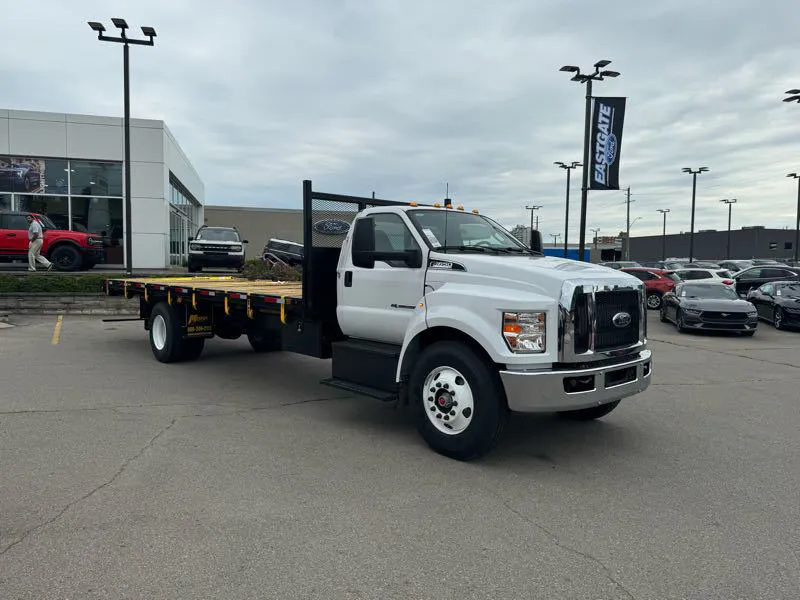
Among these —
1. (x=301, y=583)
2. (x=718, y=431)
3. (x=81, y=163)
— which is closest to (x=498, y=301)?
(x=301, y=583)

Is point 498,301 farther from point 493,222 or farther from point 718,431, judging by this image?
point 718,431

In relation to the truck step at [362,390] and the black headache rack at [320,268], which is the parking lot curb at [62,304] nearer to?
the black headache rack at [320,268]

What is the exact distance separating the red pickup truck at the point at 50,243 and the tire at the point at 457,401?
16.8 m

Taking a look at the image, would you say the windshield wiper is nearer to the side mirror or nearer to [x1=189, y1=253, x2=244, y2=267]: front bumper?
the side mirror

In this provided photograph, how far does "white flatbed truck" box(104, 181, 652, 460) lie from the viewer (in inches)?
187

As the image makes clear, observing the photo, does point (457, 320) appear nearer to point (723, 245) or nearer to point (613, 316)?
point (613, 316)

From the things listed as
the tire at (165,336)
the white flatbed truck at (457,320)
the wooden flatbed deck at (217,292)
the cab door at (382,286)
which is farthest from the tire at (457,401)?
the tire at (165,336)

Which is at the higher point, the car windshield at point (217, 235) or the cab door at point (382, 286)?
the car windshield at point (217, 235)

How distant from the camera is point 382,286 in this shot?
5.95 metres

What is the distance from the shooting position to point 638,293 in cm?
545

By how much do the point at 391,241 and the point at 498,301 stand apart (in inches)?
63.2

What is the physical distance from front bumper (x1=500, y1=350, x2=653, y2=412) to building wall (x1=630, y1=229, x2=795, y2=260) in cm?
9239

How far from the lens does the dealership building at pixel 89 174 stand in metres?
21.4

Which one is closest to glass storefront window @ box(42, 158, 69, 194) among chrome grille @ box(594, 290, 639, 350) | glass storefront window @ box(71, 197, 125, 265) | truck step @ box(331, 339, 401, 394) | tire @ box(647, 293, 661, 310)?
glass storefront window @ box(71, 197, 125, 265)
